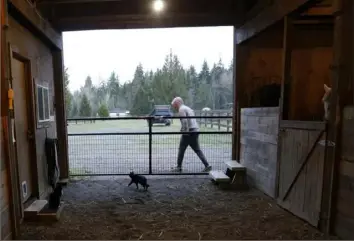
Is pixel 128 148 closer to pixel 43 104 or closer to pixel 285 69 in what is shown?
pixel 43 104

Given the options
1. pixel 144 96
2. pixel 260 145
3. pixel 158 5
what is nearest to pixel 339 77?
pixel 260 145

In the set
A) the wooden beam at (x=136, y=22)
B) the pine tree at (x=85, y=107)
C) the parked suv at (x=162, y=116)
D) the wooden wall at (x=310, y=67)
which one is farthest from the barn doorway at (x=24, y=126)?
the wooden wall at (x=310, y=67)

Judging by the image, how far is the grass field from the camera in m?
4.37

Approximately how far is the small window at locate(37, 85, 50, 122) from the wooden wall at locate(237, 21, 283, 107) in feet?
9.79

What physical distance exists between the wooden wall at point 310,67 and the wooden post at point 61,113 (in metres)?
3.63

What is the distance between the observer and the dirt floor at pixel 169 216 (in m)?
2.28

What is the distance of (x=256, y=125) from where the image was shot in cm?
366

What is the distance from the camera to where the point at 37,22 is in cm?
305

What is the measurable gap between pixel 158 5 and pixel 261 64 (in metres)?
1.90

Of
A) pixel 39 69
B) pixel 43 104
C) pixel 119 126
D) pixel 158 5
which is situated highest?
pixel 158 5

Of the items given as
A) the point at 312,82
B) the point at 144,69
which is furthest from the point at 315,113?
the point at 144,69

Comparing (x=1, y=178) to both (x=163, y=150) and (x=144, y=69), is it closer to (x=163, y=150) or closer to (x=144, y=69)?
(x=163, y=150)

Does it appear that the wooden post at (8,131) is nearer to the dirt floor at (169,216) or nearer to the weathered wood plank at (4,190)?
the weathered wood plank at (4,190)

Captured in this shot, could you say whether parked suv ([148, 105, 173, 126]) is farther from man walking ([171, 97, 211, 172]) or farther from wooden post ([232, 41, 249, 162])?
wooden post ([232, 41, 249, 162])
